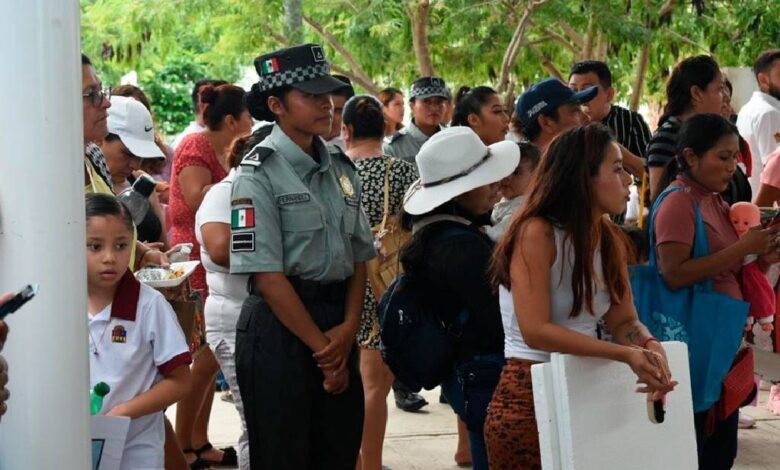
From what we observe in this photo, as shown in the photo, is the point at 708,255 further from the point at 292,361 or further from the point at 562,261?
the point at 292,361

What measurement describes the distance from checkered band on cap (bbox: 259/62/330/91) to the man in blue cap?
1679 millimetres

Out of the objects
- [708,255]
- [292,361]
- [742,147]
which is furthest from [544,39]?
[292,361]

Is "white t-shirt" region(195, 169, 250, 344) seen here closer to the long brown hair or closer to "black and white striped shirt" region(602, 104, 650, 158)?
the long brown hair

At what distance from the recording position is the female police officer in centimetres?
427

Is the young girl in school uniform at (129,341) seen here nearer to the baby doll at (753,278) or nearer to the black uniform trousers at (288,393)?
the black uniform trousers at (288,393)

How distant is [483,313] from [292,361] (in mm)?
681

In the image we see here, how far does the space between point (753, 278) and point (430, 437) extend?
8.11 feet

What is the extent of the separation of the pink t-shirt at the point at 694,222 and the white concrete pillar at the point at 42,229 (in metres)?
2.80

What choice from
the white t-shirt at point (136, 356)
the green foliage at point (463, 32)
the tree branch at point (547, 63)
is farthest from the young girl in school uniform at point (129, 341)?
the tree branch at point (547, 63)

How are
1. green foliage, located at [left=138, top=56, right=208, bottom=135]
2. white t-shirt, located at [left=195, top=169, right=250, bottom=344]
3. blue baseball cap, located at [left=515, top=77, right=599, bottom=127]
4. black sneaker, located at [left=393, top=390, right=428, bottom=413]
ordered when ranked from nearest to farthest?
white t-shirt, located at [left=195, top=169, right=250, bottom=344] < blue baseball cap, located at [left=515, top=77, right=599, bottom=127] < black sneaker, located at [left=393, top=390, right=428, bottom=413] < green foliage, located at [left=138, top=56, right=208, bottom=135]

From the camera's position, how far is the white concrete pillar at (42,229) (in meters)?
2.89

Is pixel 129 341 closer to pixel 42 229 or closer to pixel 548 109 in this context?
pixel 42 229

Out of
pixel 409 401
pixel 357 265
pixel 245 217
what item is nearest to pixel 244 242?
pixel 245 217

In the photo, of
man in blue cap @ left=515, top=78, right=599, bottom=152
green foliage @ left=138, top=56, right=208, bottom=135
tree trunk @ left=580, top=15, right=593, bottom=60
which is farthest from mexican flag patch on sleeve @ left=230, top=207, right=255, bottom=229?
green foliage @ left=138, top=56, right=208, bottom=135
